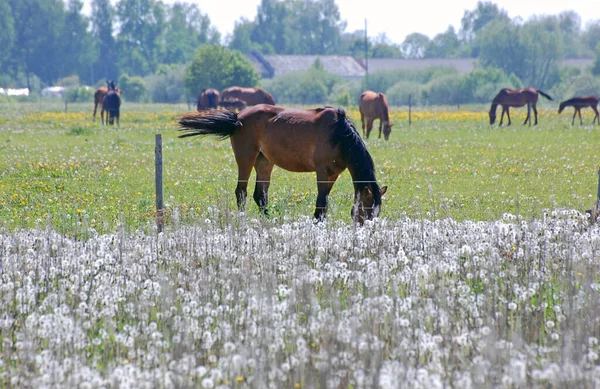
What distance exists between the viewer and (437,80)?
7875 centimetres

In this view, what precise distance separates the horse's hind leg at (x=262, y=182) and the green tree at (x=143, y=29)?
454ft

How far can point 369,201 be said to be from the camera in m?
11.1

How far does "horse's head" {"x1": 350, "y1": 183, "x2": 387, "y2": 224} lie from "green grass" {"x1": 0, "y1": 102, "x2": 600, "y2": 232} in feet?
1.93

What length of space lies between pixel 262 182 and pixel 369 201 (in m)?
2.22

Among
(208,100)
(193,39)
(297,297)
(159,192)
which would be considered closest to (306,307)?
(297,297)

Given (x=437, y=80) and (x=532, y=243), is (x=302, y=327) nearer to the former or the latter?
(x=532, y=243)

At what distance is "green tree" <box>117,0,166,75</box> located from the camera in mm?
151125

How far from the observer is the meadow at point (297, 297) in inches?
227

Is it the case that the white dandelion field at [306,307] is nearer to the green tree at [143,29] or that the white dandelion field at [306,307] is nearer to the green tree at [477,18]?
the green tree at [143,29]

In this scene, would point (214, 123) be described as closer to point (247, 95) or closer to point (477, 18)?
point (247, 95)

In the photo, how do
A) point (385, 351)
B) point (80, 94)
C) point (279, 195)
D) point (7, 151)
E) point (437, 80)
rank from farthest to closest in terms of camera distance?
point (80, 94), point (437, 80), point (7, 151), point (279, 195), point (385, 351)

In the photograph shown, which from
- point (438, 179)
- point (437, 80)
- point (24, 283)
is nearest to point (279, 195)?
point (438, 179)

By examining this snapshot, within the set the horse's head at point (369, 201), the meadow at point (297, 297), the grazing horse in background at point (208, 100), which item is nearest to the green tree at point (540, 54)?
the grazing horse in background at point (208, 100)

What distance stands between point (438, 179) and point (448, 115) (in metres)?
29.2
